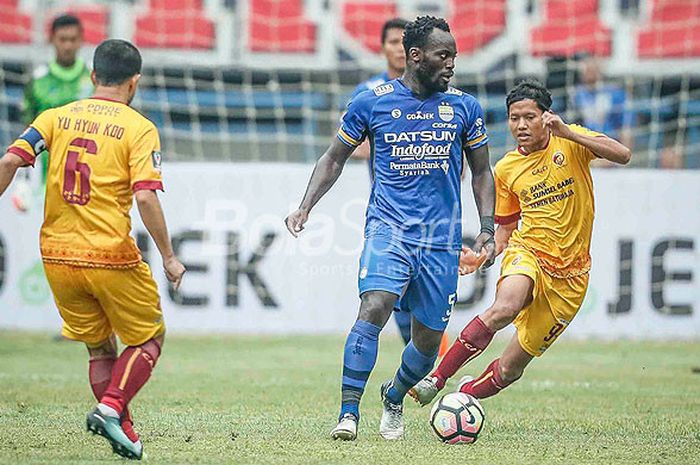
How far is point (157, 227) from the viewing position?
21.5 ft

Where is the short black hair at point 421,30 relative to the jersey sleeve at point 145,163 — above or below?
above

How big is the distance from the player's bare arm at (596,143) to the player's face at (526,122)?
0.50 feet

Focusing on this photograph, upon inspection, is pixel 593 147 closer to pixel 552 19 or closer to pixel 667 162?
pixel 667 162

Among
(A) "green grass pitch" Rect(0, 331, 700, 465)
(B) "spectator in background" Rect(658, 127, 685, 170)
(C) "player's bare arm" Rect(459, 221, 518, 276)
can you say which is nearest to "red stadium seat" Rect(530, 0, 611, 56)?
(B) "spectator in background" Rect(658, 127, 685, 170)

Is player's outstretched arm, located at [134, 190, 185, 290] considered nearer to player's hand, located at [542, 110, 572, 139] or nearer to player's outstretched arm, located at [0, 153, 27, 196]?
player's outstretched arm, located at [0, 153, 27, 196]

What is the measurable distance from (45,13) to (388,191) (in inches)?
447

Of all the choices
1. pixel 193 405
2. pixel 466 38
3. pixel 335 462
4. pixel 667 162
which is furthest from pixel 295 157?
pixel 335 462

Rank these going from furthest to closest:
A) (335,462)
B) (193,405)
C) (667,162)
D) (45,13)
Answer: (45,13)
(667,162)
(193,405)
(335,462)

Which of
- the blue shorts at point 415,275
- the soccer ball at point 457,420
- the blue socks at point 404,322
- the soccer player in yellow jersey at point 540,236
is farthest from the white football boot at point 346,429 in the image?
the blue socks at point 404,322

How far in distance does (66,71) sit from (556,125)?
6.63m

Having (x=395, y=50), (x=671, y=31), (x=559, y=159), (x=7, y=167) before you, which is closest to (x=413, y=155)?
(x=559, y=159)

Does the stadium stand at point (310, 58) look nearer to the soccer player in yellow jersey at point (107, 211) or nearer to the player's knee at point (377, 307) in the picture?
the player's knee at point (377, 307)

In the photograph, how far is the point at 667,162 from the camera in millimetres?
15953

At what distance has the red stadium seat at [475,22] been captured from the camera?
60.5 ft
